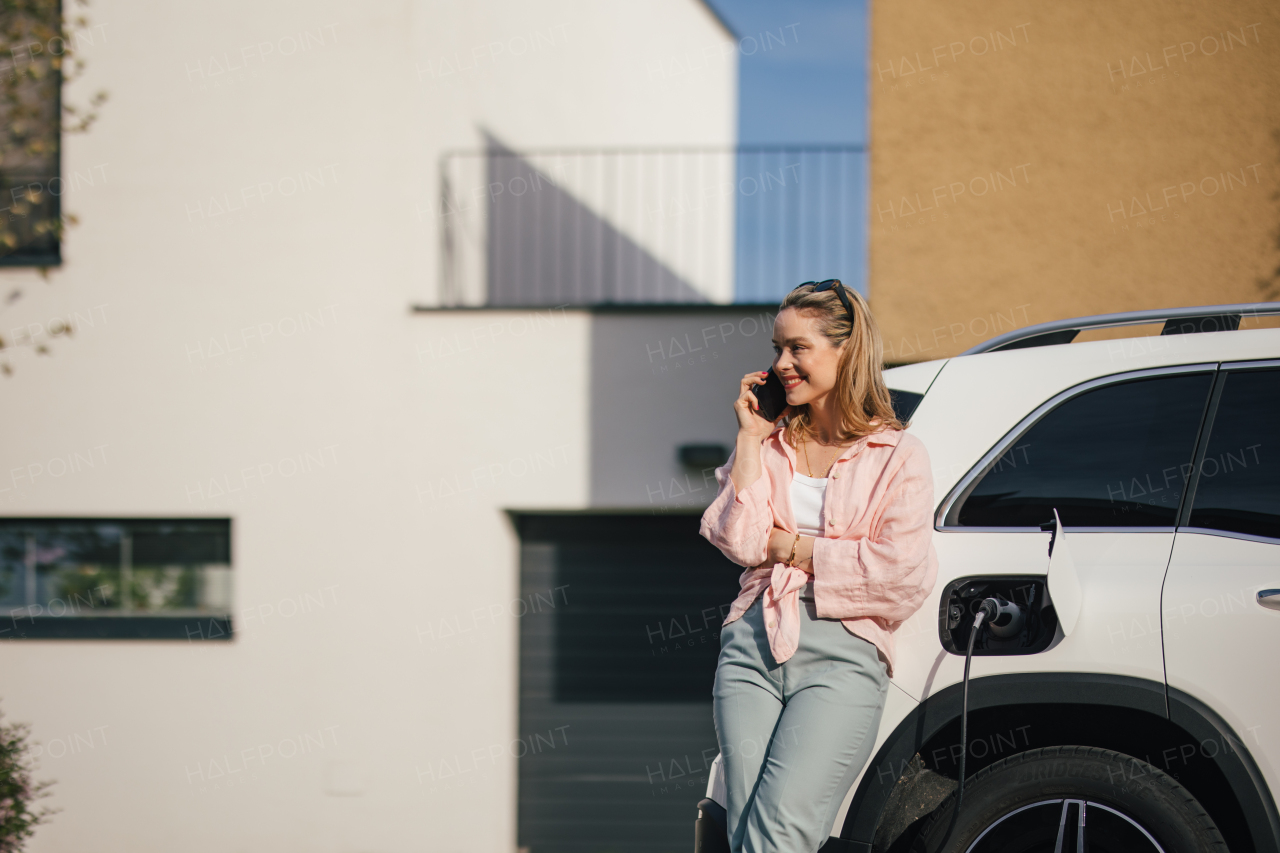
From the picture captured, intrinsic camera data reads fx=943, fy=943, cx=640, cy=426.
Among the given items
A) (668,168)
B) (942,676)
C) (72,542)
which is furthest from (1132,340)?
(72,542)

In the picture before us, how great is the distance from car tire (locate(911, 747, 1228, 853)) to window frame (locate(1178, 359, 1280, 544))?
0.63m

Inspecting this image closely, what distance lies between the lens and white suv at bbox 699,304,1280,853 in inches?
93.5

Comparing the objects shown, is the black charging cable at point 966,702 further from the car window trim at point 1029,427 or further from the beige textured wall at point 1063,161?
the beige textured wall at point 1063,161

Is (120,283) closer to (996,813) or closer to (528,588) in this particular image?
(528,588)

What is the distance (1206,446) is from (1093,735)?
834mm

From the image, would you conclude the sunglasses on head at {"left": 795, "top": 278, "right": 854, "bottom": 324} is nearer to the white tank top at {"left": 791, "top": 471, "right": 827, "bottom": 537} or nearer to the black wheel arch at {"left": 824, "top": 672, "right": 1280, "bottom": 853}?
the white tank top at {"left": 791, "top": 471, "right": 827, "bottom": 537}

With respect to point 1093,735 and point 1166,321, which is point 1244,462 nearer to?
point 1166,321

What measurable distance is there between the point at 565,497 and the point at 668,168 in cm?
325

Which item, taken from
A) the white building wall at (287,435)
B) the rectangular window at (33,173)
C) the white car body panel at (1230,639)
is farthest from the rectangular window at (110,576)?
the white car body panel at (1230,639)

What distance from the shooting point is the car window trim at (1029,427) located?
2.53m

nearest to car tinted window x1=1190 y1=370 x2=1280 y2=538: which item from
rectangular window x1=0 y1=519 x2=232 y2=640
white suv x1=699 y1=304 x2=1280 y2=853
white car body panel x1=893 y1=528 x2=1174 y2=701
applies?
white suv x1=699 y1=304 x2=1280 y2=853

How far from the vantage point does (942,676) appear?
8.00ft

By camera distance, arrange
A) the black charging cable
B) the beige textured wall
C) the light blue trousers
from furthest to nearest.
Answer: the beige textured wall
the black charging cable
the light blue trousers

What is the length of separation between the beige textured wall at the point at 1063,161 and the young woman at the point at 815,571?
7.90 ft
